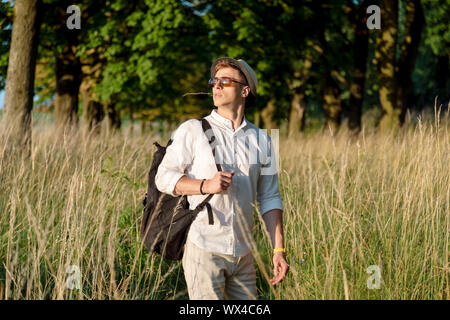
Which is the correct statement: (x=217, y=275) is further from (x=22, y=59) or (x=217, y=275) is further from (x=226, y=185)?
(x=22, y=59)

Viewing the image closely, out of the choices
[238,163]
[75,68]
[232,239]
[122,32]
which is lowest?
[232,239]

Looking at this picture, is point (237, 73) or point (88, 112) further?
point (88, 112)

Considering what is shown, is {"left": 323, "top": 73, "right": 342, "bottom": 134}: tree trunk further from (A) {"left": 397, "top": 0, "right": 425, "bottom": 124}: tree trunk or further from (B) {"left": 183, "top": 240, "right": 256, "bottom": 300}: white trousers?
(B) {"left": 183, "top": 240, "right": 256, "bottom": 300}: white trousers

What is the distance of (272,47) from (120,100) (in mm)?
5364

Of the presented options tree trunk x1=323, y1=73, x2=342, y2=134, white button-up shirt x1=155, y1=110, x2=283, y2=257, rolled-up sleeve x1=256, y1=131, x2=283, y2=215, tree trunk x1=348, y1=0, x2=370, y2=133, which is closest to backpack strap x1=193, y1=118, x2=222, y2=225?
white button-up shirt x1=155, y1=110, x2=283, y2=257

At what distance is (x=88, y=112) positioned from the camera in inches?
586

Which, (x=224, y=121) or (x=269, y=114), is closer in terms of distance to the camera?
(x=224, y=121)

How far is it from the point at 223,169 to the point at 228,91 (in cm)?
48

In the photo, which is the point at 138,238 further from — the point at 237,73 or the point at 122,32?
the point at 122,32

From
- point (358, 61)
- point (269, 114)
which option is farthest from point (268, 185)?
point (358, 61)

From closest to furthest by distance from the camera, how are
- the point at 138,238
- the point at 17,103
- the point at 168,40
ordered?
the point at 138,238 < the point at 17,103 < the point at 168,40

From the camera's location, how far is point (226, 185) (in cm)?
247
